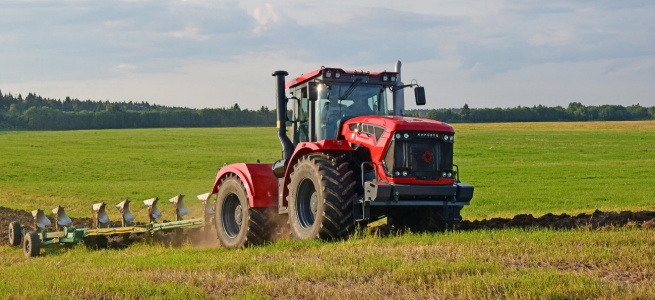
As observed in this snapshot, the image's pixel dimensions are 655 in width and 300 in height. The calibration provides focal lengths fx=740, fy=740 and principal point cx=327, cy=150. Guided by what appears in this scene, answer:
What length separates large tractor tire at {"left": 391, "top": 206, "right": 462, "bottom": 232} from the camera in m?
11.7

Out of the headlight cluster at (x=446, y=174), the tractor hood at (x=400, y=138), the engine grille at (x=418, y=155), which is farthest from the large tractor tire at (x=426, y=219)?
the tractor hood at (x=400, y=138)

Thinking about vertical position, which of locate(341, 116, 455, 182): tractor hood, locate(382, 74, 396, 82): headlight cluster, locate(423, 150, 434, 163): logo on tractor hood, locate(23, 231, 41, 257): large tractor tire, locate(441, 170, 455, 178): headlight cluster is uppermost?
locate(382, 74, 396, 82): headlight cluster

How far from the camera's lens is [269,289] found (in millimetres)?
7723

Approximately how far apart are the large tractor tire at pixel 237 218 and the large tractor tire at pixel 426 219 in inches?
88.4

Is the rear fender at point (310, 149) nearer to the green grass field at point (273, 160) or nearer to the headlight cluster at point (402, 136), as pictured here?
the headlight cluster at point (402, 136)

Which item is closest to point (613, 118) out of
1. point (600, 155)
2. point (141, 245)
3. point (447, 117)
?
point (447, 117)

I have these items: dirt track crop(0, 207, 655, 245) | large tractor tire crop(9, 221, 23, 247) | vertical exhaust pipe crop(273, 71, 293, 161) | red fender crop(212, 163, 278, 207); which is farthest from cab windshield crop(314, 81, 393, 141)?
large tractor tire crop(9, 221, 23, 247)

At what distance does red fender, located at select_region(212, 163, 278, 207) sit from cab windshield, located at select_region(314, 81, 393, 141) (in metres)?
1.26

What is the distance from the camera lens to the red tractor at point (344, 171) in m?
10.9

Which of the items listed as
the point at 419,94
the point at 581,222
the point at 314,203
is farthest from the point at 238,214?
the point at 581,222

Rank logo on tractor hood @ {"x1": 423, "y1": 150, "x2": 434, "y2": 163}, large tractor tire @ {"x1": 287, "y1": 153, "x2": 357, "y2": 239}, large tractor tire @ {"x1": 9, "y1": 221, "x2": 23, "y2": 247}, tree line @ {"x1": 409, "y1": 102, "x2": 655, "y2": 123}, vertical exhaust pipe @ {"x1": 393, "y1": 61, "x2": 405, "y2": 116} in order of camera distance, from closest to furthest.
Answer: large tractor tire @ {"x1": 287, "y1": 153, "x2": 357, "y2": 239} → logo on tractor hood @ {"x1": 423, "y1": 150, "x2": 434, "y2": 163} → vertical exhaust pipe @ {"x1": 393, "y1": 61, "x2": 405, "y2": 116} → large tractor tire @ {"x1": 9, "y1": 221, "x2": 23, "y2": 247} → tree line @ {"x1": 409, "y1": 102, "x2": 655, "y2": 123}

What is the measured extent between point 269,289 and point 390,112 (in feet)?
18.3

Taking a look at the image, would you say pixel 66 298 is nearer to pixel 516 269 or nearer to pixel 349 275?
pixel 349 275

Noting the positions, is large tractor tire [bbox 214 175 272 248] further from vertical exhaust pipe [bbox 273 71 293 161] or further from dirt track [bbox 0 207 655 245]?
dirt track [bbox 0 207 655 245]
